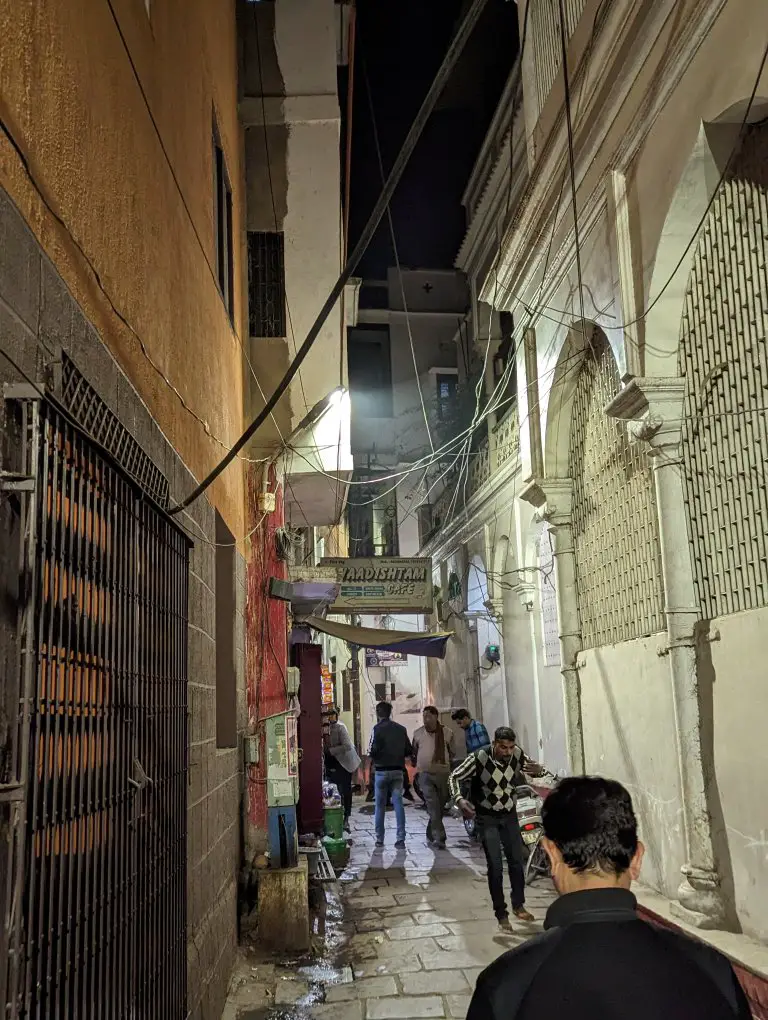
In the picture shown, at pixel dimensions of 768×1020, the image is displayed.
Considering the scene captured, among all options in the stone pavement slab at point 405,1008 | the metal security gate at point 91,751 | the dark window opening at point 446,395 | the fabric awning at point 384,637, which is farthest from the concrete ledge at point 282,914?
the dark window opening at point 446,395

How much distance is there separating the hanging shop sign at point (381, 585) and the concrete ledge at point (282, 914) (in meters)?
7.38

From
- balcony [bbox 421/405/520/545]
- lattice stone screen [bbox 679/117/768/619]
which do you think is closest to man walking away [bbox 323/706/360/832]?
balcony [bbox 421/405/520/545]

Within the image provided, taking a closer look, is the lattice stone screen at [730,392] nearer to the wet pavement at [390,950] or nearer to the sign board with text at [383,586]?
the wet pavement at [390,950]

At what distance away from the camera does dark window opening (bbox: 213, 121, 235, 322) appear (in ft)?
23.7

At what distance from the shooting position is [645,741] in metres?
7.38

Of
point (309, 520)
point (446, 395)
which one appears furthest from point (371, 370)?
point (309, 520)

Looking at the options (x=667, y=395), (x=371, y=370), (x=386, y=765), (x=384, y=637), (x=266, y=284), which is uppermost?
(x=371, y=370)

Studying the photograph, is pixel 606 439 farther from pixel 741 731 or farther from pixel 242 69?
pixel 242 69

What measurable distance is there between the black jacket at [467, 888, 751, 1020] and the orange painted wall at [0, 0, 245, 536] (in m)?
2.50

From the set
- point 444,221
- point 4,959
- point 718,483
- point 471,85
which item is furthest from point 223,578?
point 444,221

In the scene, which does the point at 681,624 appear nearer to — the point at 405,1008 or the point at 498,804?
the point at 498,804

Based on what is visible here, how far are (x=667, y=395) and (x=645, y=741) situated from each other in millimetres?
3028

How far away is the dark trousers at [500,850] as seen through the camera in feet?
26.0

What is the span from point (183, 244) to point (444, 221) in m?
19.5
